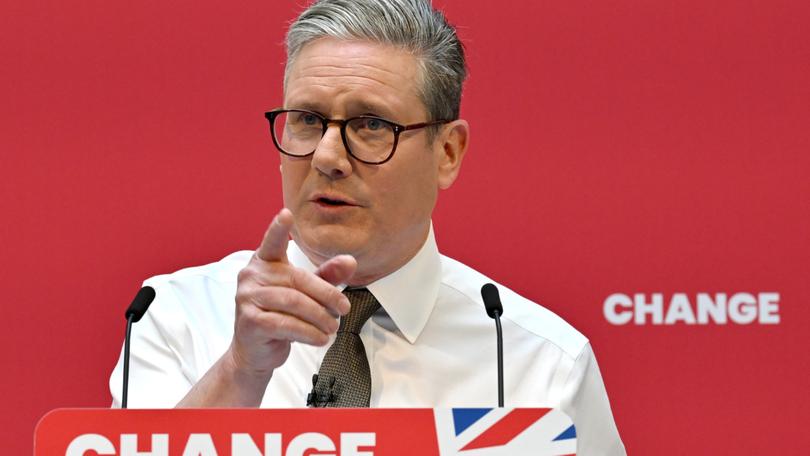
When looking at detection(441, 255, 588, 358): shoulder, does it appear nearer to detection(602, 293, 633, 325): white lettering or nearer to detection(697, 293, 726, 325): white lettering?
detection(602, 293, 633, 325): white lettering

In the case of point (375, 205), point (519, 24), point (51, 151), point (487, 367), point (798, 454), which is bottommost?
point (798, 454)

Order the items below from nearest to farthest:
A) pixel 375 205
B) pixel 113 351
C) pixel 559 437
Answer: pixel 559 437, pixel 375 205, pixel 113 351

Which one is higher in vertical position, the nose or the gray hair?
the gray hair

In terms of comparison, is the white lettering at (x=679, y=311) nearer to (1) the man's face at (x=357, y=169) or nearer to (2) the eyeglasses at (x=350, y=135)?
(1) the man's face at (x=357, y=169)

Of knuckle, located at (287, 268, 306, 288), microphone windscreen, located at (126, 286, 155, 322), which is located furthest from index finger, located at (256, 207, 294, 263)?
microphone windscreen, located at (126, 286, 155, 322)

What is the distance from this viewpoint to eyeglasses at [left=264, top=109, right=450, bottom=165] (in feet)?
5.60

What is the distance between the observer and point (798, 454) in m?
2.33

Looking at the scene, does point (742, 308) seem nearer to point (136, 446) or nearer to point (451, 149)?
point (451, 149)

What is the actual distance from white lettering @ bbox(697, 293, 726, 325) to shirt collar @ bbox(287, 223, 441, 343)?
631 mm

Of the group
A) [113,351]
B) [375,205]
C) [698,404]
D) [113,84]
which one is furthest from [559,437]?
[113,84]

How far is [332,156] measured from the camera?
1.66 metres

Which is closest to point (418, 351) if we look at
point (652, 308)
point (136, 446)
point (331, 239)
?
point (331, 239)

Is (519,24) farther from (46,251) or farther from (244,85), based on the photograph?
(46,251)

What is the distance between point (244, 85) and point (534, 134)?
2.00 ft
